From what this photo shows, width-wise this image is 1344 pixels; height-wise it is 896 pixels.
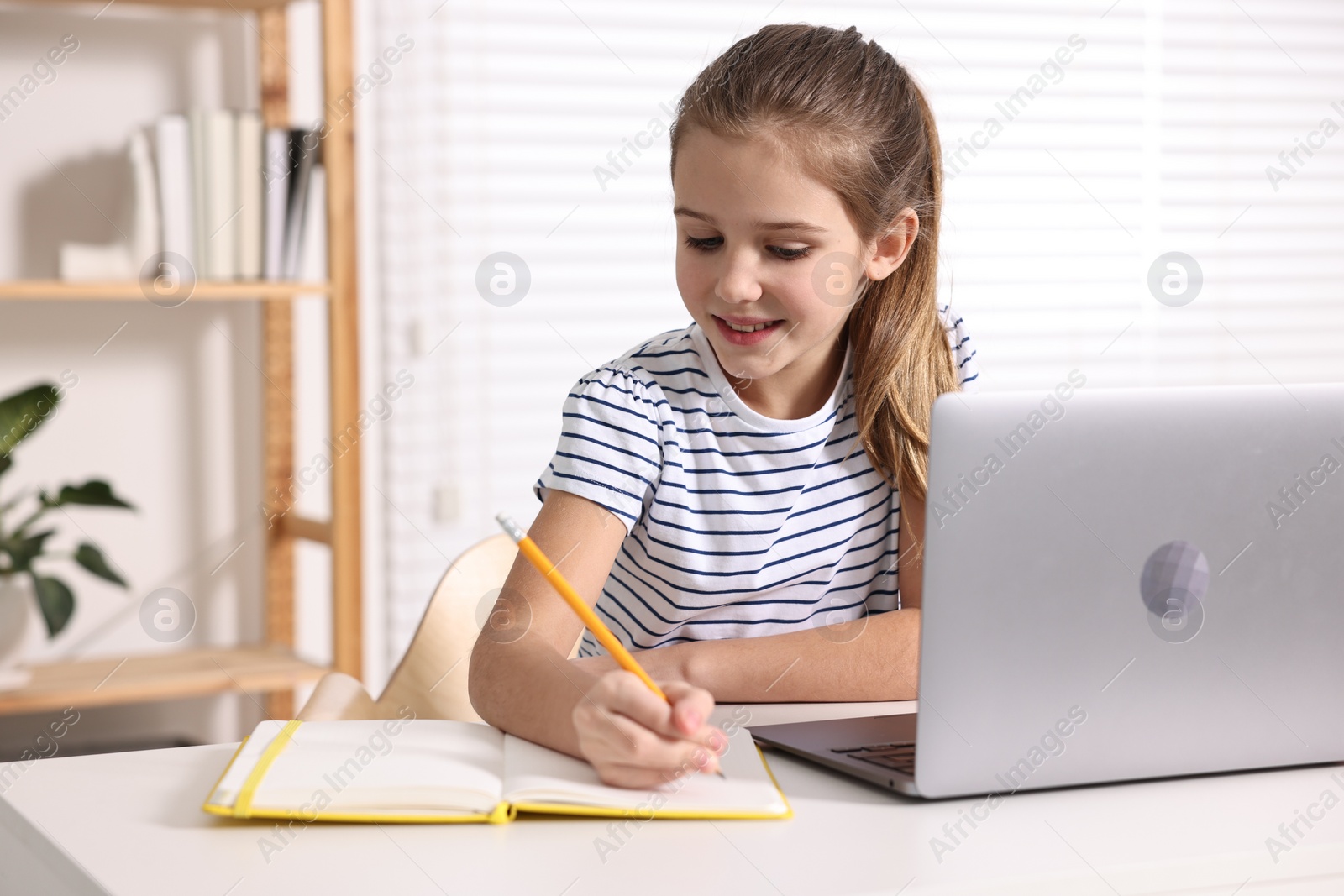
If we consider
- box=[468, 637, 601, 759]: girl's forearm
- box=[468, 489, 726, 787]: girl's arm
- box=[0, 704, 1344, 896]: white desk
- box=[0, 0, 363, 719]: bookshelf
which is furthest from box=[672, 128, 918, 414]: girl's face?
box=[0, 0, 363, 719]: bookshelf

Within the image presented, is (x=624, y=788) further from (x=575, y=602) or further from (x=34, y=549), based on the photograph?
(x=34, y=549)

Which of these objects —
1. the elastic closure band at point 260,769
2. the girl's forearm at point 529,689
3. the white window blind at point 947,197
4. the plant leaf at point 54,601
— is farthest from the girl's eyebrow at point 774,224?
the plant leaf at point 54,601

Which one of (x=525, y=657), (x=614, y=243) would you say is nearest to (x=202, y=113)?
(x=614, y=243)

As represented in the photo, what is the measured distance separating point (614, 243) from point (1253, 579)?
183 centimetres

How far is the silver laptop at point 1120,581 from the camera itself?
692 millimetres

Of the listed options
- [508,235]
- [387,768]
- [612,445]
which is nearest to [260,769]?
[387,768]

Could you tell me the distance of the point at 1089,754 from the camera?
0.73 metres

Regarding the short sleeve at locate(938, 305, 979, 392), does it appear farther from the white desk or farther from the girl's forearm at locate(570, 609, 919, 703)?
the white desk

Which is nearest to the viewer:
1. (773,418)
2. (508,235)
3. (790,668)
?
(790,668)

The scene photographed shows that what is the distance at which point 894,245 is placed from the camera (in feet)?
3.84

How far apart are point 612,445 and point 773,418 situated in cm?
18

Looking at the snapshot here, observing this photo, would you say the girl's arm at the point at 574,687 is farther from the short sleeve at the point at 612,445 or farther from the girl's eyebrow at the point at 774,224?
the girl's eyebrow at the point at 774,224

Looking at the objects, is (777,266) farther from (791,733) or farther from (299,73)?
(299,73)

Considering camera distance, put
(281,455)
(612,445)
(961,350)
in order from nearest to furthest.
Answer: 1. (612,445)
2. (961,350)
3. (281,455)
